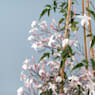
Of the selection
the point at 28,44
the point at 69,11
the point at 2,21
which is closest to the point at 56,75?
the point at 69,11

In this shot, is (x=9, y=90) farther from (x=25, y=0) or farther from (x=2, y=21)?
(x=25, y=0)

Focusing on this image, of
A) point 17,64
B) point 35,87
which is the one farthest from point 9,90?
point 35,87

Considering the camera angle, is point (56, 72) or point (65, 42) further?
point (56, 72)

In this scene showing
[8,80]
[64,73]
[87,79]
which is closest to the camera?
[87,79]

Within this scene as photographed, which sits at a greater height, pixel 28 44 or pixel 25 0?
pixel 25 0

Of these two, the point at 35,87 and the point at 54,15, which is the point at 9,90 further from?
the point at 35,87

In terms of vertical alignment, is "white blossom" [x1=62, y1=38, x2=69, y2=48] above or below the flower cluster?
above

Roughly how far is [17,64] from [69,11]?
1574mm

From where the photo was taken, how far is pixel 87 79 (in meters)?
1.70

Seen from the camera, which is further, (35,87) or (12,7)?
(12,7)

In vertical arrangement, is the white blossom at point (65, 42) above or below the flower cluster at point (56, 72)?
above

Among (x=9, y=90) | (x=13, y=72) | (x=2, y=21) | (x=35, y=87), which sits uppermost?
(x=2, y=21)

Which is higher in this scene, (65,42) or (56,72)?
(65,42)

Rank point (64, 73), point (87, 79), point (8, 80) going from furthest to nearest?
point (8, 80) → point (64, 73) → point (87, 79)
